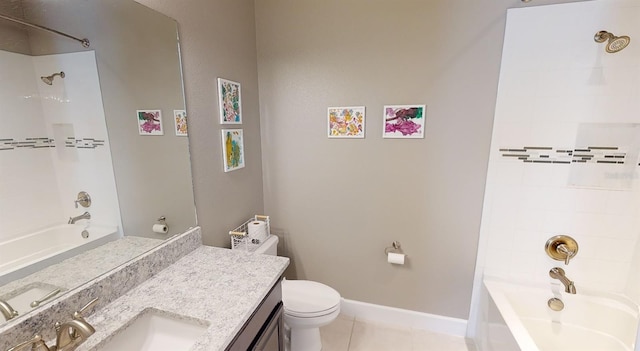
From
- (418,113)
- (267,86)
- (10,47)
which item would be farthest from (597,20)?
(10,47)

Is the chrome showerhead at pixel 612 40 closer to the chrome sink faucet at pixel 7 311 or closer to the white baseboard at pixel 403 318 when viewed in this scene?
the white baseboard at pixel 403 318

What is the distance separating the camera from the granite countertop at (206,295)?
88 centimetres

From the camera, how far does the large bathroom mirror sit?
82 centimetres

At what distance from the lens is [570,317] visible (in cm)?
169

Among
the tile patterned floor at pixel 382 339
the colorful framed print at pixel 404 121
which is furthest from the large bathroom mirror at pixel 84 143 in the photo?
the tile patterned floor at pixel 382 339

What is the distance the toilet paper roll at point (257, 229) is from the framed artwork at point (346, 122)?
842mm

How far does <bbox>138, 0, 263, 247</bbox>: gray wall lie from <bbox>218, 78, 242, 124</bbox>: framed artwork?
4cm

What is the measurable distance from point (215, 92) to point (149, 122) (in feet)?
1.45

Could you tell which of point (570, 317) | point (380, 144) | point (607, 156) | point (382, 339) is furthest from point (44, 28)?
point (570, 317)

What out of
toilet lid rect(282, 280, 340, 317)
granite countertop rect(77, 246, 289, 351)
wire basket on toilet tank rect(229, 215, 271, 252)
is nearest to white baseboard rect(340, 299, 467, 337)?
toilet lid rect(282, 280, 340, 317)

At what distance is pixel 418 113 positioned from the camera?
1.79 metres

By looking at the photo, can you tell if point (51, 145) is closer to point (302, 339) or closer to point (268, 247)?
point (268, 247)

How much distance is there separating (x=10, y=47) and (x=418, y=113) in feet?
6.22

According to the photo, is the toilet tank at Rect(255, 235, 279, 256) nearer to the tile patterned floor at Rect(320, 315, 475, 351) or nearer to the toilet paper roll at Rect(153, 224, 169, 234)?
the toilet paper roll at Rect(153, 224, 169, 234)
